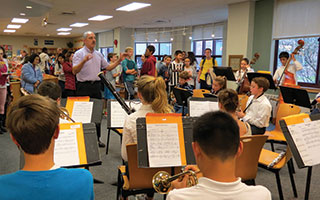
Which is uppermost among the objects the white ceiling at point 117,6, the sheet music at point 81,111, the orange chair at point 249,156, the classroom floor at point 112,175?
the white ceiling at point 117,6

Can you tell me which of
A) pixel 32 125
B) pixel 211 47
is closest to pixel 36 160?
pixel 32 125

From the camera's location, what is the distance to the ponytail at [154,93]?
2148 millimetres

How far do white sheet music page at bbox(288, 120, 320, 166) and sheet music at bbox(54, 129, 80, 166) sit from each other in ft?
5.09

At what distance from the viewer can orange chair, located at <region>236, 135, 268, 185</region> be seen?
206 centimetres

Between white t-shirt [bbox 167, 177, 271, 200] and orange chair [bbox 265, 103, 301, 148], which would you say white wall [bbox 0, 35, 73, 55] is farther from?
white t-shirt [bbox 167, 177, 271, 200]

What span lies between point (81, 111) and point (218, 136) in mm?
2188

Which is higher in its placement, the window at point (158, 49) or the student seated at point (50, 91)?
the window at point (158, 49)

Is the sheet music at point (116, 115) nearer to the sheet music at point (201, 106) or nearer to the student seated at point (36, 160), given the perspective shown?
the sheet music at point (201, 106)

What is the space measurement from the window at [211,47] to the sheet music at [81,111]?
8.96 m

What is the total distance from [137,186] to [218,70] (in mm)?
4217

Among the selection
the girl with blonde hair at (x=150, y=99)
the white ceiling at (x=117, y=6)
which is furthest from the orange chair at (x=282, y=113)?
the white ceiling at (x=117, y=6)

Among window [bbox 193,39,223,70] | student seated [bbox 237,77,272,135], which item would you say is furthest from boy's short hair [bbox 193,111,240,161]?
window [bbox 193,39,223,70]

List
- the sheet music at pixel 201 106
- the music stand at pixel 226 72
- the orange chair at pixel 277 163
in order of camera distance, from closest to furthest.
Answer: the orange chair at pixel 277 163
the sheet music at pixel 201 106
the music stand at pixel 226 72

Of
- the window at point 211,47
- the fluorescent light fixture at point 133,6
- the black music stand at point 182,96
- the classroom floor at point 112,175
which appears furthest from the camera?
the window at point 211,47
